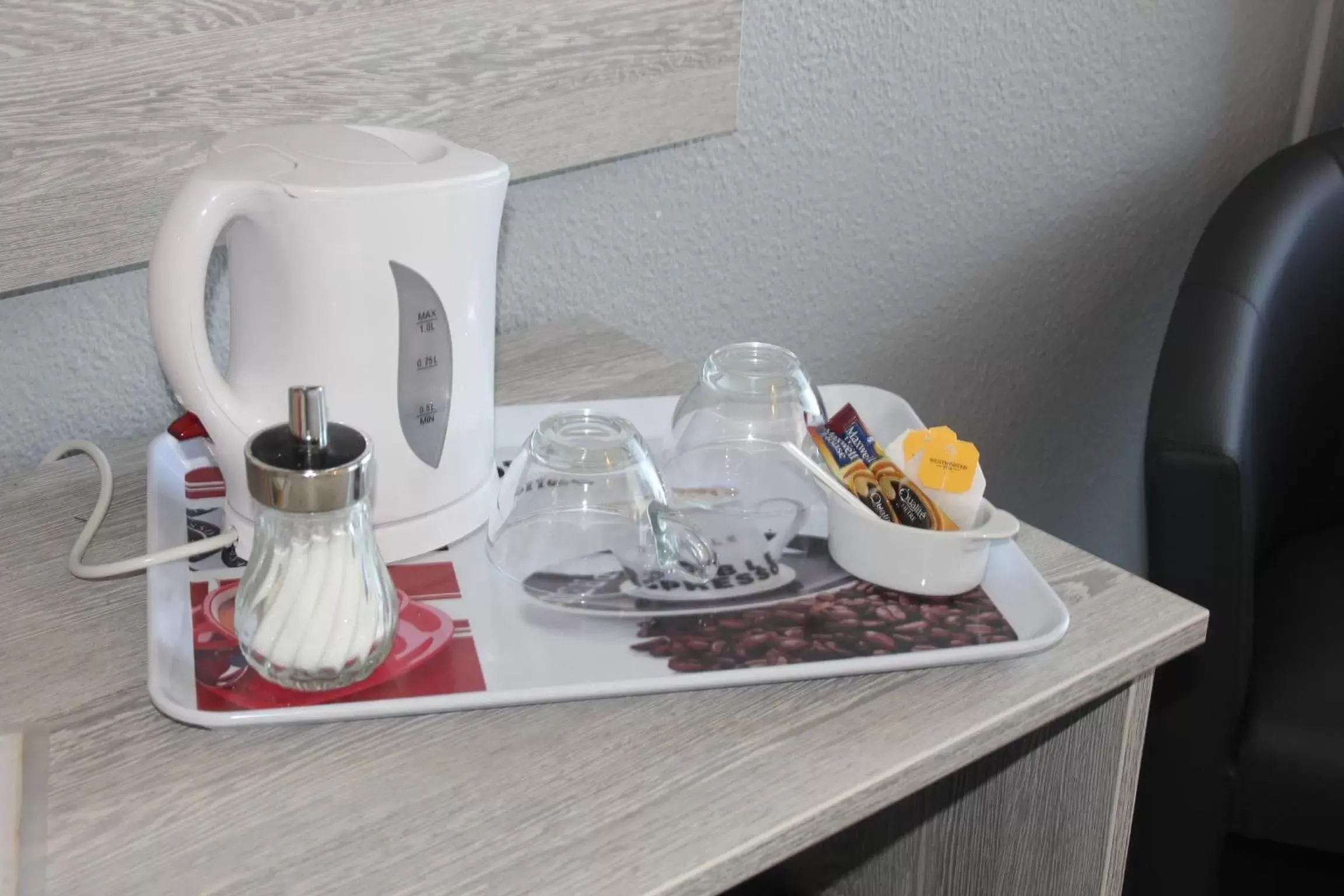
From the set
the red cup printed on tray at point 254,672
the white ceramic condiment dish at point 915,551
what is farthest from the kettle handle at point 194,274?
the white ceramic condiment dish at point 915,551

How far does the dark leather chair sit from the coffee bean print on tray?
48cm

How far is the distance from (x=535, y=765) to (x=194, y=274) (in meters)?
0.29

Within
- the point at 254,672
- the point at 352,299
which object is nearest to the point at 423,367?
the point at 352,299

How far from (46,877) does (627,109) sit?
76 cm

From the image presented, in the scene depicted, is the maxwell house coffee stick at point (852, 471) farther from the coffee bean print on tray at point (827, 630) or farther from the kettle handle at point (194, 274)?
the kettle handle at point (194, 274)

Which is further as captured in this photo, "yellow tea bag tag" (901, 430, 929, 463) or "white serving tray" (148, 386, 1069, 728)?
"yellow tea bag tag" (901, 430, 929, 463)

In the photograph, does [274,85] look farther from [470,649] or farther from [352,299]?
[470,649]

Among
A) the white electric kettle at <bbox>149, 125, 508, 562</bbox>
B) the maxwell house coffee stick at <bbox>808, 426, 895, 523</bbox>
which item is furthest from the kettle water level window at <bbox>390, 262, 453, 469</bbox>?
the maxwell house coffee stick at <bbox>808, 426, 895, 523</bbox>

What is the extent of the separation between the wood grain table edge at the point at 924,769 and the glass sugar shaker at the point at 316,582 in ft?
0.63

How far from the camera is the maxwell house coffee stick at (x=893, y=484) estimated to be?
2.41 feet

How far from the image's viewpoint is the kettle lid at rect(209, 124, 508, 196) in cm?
66

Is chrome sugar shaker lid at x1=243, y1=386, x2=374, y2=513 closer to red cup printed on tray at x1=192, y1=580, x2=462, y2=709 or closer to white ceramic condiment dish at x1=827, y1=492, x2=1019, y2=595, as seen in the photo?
red cup printed on tray at x1=192, y1=580, x2=462, y2=709

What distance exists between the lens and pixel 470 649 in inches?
26.5

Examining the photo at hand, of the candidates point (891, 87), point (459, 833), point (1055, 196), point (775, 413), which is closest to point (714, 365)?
point (775, 413)
